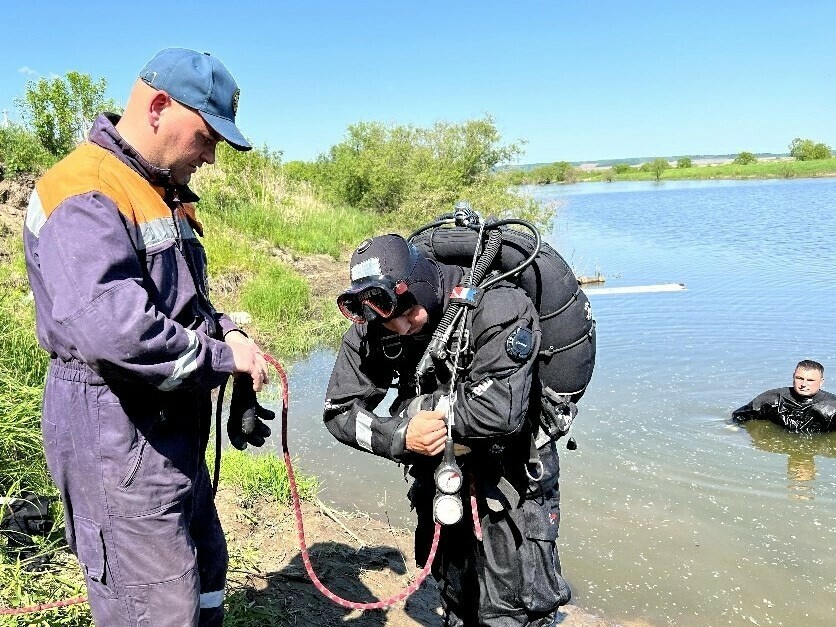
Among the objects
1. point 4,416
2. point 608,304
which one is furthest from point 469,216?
point 608,304

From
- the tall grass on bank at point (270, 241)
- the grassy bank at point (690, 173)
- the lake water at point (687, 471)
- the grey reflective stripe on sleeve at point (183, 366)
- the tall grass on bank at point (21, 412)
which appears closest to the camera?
the grey reflective stripe on sleeve at point (183, 366)

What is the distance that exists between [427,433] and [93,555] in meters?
1.11

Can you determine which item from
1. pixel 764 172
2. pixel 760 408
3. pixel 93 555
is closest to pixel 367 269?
pixel 93 555

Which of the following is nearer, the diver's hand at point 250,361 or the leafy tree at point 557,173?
the diver's hand at point 250,361

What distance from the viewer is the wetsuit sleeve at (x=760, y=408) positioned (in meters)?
6.90

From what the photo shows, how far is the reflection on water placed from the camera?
20.3ft

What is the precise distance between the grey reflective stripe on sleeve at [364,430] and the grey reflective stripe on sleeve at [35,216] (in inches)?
49.9

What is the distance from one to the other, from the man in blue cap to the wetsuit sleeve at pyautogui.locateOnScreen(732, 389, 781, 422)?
20.6 feet

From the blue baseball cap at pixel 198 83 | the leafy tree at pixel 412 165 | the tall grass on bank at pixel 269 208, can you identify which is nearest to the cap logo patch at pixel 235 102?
the blue baseball cap at pixel 198 83

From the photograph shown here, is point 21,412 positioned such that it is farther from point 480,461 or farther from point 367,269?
point 480,461

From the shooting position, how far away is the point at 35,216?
194 centimetres

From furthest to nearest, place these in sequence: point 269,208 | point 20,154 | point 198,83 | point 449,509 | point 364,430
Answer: point 269,208 < point 20,154 < point 364,430 < point 449,509 < point 198,83

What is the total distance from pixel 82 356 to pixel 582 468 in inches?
199

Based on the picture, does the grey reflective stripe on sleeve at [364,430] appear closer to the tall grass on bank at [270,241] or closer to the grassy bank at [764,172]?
the tall grass on bank at [270,241]
